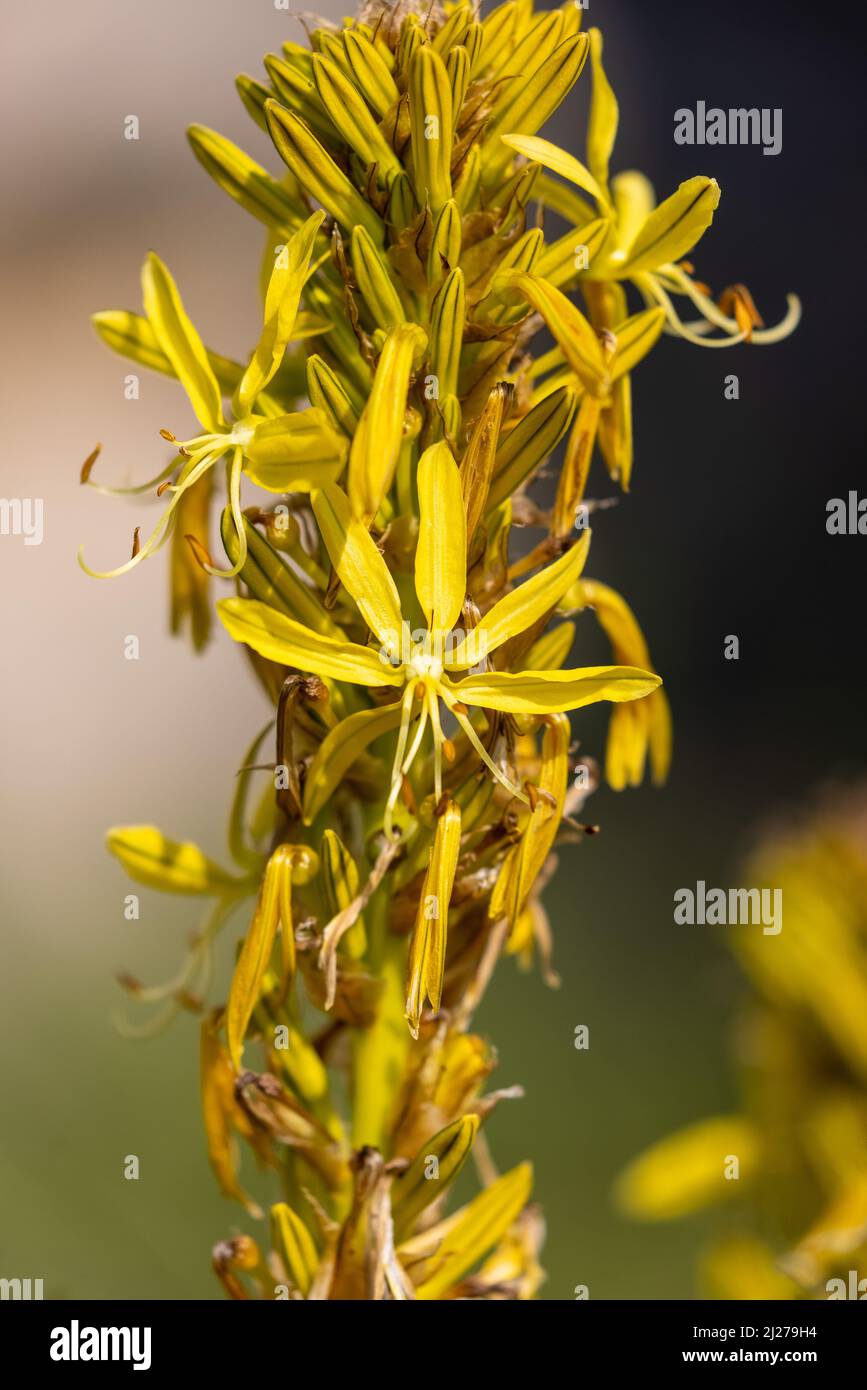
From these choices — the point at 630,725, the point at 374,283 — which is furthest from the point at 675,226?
the point at 630,725

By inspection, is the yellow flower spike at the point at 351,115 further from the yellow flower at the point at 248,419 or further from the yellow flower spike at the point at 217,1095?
the yellow flower spike at the point at 217,1095

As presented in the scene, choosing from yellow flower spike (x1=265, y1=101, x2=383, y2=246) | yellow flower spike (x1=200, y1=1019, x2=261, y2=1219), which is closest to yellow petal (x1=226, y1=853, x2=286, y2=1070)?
yellow flower spike (x1=200, y1=1019, x2=261, y2=1219)

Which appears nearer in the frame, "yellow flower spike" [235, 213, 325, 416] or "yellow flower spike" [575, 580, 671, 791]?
"yellow flower spike" [235, 213, 325, 416]

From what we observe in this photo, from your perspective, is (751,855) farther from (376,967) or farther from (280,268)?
(280,268)

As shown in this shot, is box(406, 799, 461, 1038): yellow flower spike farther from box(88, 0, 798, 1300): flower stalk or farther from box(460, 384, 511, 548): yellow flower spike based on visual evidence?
box(460, 384, 511, 548): yellow flower spike

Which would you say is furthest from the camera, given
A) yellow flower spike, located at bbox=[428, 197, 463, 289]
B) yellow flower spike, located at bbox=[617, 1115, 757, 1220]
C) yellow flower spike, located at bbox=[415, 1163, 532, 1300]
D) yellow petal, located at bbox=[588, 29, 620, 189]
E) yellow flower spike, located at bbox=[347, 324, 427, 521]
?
yellow flower spike, located at bbox=[617, 1115, 757, 1220]

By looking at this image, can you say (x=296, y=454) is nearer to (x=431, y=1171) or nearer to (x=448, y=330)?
(x=448, y=330)
